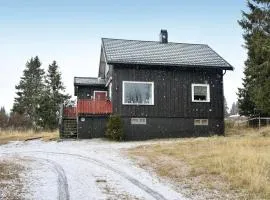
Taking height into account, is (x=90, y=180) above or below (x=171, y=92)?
below

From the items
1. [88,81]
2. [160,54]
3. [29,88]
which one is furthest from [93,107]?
[29,88]

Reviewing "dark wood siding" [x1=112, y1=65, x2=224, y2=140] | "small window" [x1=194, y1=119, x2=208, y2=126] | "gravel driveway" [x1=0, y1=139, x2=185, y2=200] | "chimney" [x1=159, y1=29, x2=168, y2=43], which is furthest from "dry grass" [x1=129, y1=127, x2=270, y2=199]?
"chimney" [x1=159, y1=29, x2=168, y2=43]

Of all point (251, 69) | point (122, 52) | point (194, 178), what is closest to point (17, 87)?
point (122, 52)

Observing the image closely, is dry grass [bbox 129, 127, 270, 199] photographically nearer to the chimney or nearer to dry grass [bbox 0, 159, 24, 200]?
dry grass [bbox 0, 159, 24, 200]

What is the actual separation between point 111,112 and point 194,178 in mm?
16413

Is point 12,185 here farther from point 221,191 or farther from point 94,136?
point 94,136

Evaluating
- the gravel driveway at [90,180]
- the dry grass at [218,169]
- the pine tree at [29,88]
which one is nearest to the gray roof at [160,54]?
the dry grass at [218,169]

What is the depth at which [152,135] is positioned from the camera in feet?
98.7

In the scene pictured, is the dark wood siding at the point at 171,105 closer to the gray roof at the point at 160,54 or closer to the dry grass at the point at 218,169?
the gray roof at the point at 160,54

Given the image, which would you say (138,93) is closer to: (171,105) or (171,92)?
(171,92)

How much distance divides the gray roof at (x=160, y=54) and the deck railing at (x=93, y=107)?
2960 millimetres

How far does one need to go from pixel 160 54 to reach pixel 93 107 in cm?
663

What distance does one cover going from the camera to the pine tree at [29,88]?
216ft

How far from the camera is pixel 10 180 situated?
12.8 meters
